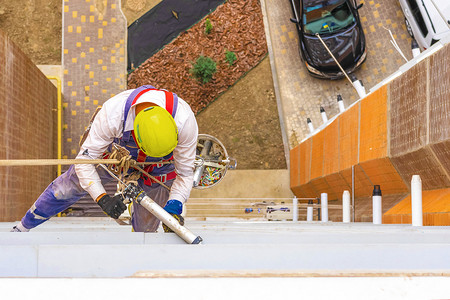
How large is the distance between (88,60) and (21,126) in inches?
118

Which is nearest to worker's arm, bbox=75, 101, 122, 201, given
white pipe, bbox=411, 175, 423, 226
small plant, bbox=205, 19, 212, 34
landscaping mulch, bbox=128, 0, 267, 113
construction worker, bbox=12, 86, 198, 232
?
construction worker, bbox=12, 86, 198, 232

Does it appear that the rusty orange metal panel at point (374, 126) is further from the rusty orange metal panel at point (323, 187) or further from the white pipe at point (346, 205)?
the rusty orange metal panel at point (323, 187)

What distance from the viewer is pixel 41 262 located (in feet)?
6.27

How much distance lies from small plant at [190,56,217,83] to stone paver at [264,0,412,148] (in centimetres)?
132

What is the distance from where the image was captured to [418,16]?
9.88 metres

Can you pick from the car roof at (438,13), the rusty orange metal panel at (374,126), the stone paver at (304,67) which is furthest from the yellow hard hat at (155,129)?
the stone paver at (304,67)

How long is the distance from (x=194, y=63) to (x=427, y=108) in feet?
21.3

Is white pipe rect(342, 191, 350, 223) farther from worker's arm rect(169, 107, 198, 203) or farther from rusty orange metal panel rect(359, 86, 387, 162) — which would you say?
worker's arm rect(169, 107, 198, 203)

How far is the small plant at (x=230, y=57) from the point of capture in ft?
35.6

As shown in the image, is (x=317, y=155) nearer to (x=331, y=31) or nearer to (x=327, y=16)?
(x=331, y=31)

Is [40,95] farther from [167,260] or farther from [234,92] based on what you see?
[167,260]

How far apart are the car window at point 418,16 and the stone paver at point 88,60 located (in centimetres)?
557

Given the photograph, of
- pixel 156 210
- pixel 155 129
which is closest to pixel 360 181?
pixel 155 129

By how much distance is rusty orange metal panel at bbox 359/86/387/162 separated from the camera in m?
6.13
